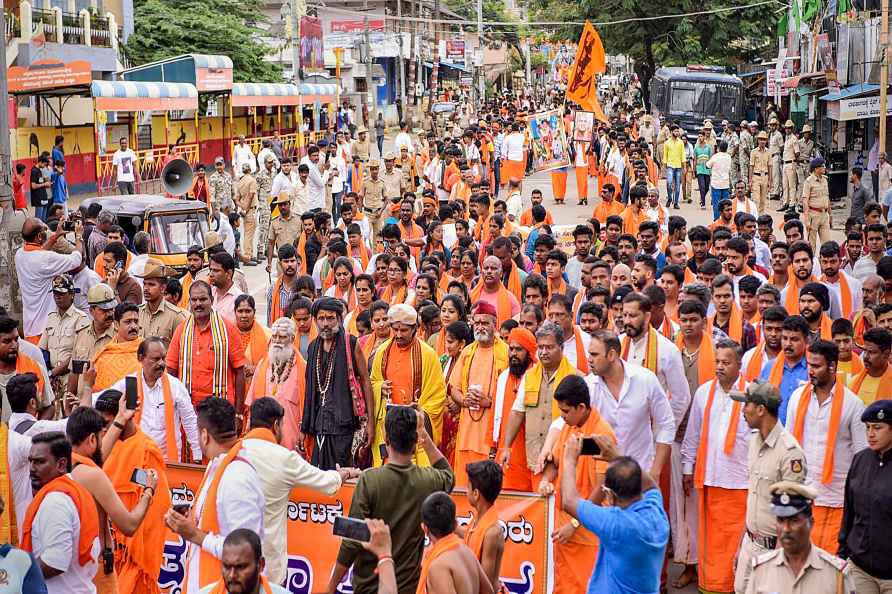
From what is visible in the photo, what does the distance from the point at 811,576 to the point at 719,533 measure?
2388 millimetres

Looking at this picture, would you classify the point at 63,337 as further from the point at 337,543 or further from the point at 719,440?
the point at 719,440

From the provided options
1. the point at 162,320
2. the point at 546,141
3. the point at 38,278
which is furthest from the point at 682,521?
the point at 546,141

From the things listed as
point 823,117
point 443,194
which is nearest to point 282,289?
point 443,194

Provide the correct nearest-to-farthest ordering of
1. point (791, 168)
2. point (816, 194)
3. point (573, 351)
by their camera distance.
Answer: point (573, 351) → point (816, 194) → point (791, 168)

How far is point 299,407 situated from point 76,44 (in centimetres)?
2795

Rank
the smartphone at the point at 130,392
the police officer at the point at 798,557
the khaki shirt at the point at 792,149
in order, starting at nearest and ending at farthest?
the police officer at the point at 798,557, the smartphone at the point at 130,392, the khaki shirt at the point at 792,149

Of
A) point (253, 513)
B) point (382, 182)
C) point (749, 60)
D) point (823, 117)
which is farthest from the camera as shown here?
point (749, 60)

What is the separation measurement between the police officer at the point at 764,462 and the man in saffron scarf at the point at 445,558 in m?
1.98

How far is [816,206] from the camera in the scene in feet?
56.6

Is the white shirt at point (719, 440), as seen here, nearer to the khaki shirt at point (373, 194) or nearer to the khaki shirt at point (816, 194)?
the khaki shirt at point (816, 194)

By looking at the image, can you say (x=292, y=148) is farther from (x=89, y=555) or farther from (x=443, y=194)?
(x=89, y=555)

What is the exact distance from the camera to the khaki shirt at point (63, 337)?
9266 mm

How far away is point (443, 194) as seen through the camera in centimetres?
2356

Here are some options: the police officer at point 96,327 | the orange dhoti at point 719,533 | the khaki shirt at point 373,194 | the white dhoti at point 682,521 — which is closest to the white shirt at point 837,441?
the orange dhoti at point 719,533
